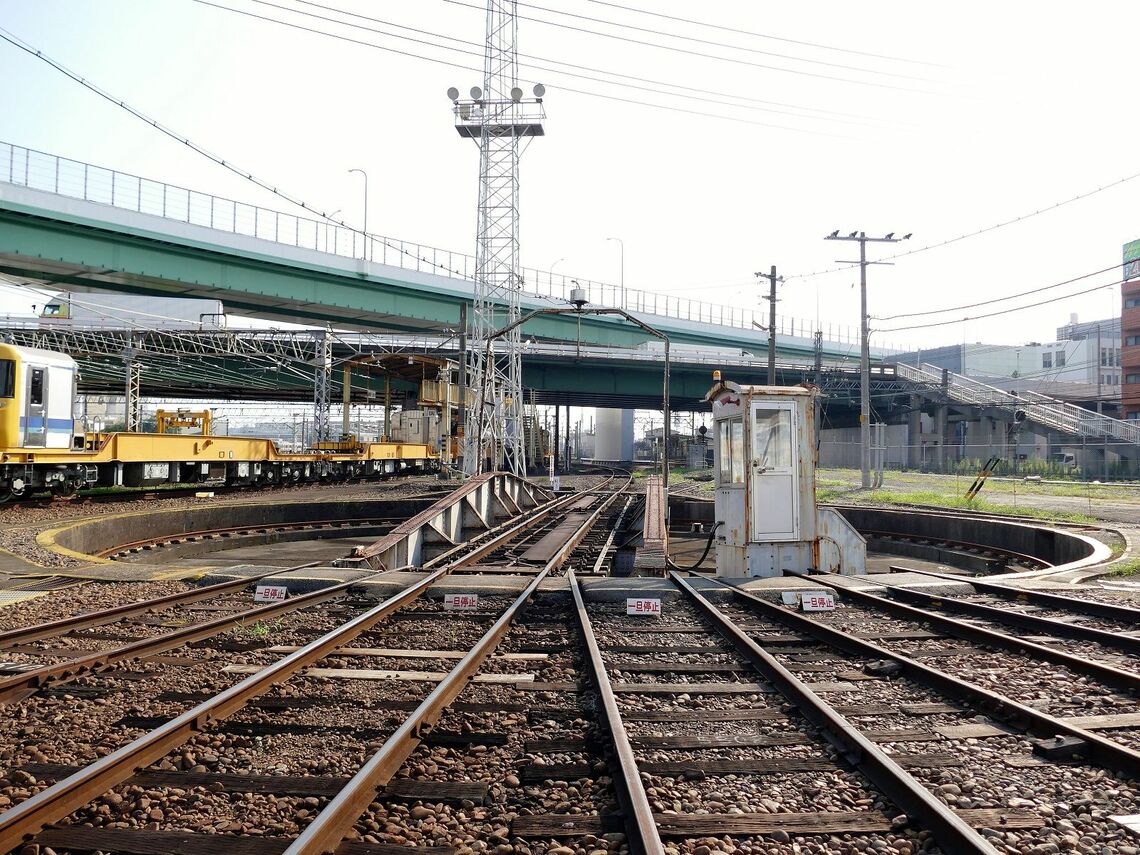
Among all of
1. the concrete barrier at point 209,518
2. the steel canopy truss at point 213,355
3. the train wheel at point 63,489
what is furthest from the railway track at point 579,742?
the steel canopy truss at point 213,355

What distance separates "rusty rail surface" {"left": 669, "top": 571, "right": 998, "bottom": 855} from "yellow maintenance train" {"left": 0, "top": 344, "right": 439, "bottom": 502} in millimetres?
19038

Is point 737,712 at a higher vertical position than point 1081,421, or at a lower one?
lower

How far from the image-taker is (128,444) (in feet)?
72.7

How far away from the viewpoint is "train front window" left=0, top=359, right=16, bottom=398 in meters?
18.2

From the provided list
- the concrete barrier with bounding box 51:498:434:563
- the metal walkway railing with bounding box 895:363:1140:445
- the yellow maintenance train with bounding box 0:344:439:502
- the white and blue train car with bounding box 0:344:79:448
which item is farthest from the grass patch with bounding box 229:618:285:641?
the metal walkway railing with bounding box 895:363:1140:445

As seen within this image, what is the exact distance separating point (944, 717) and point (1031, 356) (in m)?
109

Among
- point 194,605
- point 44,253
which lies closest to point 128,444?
point 44,253

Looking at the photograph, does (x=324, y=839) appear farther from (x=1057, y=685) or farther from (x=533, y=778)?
(x=1057, y=685)

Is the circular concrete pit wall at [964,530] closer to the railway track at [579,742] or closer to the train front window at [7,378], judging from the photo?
the railway track at [579,742]

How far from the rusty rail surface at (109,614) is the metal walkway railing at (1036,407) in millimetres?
46026

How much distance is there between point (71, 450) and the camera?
20078 mm

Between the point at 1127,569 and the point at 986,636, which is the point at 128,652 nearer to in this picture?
the point at 986,636

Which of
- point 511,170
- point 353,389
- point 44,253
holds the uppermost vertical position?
point 511,170

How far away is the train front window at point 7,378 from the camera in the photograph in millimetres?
18219
